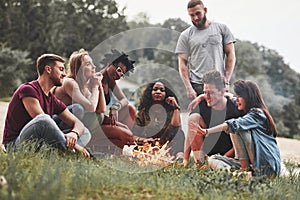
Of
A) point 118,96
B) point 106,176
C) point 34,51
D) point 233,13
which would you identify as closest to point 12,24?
point 34,51

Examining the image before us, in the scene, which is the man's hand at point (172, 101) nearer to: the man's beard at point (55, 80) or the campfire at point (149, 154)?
the campfire at point (149, 154)

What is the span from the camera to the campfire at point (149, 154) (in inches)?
201

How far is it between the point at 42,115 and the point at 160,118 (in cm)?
206

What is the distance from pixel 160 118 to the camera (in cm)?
599

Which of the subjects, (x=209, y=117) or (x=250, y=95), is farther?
(x=209, y=117)

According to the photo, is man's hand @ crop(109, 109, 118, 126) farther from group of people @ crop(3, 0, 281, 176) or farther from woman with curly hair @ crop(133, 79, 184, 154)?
woman with curly hair @ crop(133, 79, 184, 154)

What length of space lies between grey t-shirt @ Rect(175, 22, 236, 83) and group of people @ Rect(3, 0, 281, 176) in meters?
0.01

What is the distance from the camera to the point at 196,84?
5.84 meters

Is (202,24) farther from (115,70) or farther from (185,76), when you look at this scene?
(115,70)

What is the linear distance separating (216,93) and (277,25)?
16.0 m

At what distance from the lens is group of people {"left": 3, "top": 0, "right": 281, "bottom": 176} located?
4.66 metres

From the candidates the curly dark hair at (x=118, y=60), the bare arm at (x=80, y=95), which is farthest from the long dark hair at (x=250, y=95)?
the bare arm at (x=80, y=95)

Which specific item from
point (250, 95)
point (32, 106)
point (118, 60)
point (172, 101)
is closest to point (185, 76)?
point (172, 101)

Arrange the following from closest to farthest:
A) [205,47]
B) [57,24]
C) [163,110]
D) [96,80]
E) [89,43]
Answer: [96,80] < [205,47] < [163,110] < [57,24] < [89,43]
